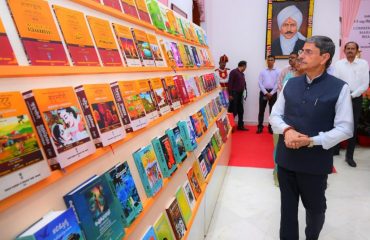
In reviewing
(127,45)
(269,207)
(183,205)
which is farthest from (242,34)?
(127,45)

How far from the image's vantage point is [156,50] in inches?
73.0

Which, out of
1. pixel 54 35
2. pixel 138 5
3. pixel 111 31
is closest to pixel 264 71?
pixel 138 5

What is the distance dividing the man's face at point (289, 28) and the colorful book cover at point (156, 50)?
5.65 m

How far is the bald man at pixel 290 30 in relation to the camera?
6.58 m

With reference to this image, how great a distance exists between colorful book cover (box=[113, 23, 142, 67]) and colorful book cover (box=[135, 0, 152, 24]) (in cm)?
25

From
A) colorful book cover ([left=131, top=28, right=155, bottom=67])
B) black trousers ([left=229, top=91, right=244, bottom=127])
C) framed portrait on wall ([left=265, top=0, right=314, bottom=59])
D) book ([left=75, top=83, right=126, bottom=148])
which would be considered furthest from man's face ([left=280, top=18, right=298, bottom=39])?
book ([left=75, top=83, right=126, bottom=148])

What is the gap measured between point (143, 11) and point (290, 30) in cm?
582

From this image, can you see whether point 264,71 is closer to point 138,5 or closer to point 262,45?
point 262,45

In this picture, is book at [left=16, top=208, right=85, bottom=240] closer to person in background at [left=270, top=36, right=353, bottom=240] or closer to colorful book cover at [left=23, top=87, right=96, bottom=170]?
colorful book cover at [left=23, top=87, right=96, bottom=170]

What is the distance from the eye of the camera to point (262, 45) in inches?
275

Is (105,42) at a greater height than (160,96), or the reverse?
(105,42)

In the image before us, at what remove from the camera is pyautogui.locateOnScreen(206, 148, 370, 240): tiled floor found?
260cm

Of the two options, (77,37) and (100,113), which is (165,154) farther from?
(77,37)

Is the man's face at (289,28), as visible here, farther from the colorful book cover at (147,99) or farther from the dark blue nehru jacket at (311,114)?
the colorful book cover at (147,99)
